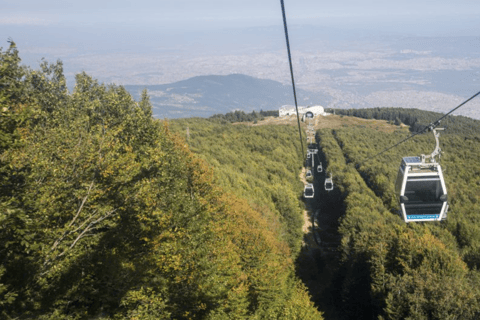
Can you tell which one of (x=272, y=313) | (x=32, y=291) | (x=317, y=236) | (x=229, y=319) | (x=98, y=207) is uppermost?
(x=98, y=207)

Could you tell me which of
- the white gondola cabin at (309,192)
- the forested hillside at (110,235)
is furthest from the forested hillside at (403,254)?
the forested hillside at (110,235)

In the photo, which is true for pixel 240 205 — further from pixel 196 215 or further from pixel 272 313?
pixel 196 215

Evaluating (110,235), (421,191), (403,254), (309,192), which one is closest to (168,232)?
(110,235)

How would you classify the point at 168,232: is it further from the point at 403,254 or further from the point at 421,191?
the point at 403,254

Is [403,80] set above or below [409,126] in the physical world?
above

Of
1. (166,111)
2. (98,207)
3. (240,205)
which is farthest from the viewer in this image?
(166,111)

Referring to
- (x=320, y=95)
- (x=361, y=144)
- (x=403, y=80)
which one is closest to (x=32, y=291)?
(x=361, y=144)

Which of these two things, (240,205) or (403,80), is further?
(403,80)

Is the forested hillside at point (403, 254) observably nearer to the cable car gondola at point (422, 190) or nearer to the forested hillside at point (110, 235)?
the forested hillside at point (110, 235)
